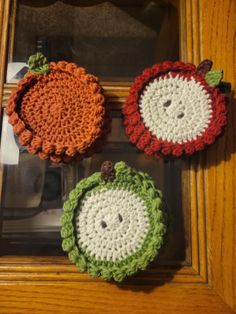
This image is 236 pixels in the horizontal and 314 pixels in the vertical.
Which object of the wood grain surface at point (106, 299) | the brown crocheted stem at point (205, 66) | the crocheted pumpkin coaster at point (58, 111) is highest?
the brown crocheted stem at point (205, 66)

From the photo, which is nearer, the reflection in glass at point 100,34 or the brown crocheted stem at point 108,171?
the brown crocheted stem at point 108,171

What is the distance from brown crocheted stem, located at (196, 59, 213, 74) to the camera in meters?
0.58

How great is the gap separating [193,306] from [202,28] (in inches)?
16.9

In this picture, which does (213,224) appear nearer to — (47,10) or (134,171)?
(134,171)

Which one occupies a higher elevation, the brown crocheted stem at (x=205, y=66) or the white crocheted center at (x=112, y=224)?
the brown crocheted stem at (x=205, y=66)

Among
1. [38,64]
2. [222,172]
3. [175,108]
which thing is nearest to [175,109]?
[175,108]

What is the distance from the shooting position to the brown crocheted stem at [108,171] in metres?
Result: 0.54

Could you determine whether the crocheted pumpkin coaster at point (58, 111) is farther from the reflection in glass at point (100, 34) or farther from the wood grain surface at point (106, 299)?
the wood grain surface at point (106, 299)

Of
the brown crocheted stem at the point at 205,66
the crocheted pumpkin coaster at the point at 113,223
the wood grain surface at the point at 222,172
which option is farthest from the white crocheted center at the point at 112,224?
the brown crocheted stem at the point at 205,66

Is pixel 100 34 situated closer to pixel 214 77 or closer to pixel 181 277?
pixel 214 77

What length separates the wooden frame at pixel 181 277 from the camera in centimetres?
54

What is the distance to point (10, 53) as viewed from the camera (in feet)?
2.07

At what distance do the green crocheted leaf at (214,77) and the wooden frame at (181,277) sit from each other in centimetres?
6

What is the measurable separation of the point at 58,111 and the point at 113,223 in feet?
0.60
